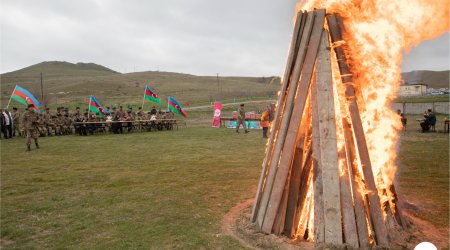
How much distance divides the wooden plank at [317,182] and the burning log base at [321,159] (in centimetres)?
1

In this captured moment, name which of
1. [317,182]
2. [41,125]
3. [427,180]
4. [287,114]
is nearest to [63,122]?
[41,125]

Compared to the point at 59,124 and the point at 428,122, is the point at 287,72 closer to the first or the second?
the point at 428,122

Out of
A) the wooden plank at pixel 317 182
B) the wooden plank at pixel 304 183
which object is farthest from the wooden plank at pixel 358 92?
the wooden plank at pixel 304 183

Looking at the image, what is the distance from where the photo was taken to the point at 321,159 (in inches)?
182

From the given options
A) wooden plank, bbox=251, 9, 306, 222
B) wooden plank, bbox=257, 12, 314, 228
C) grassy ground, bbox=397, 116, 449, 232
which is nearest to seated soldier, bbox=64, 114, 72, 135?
grassy ground, bbox=397, 116, 449, 232

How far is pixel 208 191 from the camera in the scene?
780cm

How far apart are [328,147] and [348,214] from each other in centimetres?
94

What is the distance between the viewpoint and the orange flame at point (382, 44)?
4.93 meters

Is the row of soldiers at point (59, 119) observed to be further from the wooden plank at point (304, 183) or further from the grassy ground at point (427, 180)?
the wooden plank at point (304, 183)

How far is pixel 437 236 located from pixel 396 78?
2.57 meters

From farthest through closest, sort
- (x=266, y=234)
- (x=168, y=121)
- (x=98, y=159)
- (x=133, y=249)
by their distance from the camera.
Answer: (x=168, y=121) < (x=98, y=159) < (x=266, y=234) < (x=133, y=249)

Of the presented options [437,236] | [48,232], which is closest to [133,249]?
[48,232]

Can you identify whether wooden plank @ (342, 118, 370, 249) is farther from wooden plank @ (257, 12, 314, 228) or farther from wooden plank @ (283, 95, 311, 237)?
wooden plank @ (257, 12, 314, 228)

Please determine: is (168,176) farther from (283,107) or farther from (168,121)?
(168,121)
